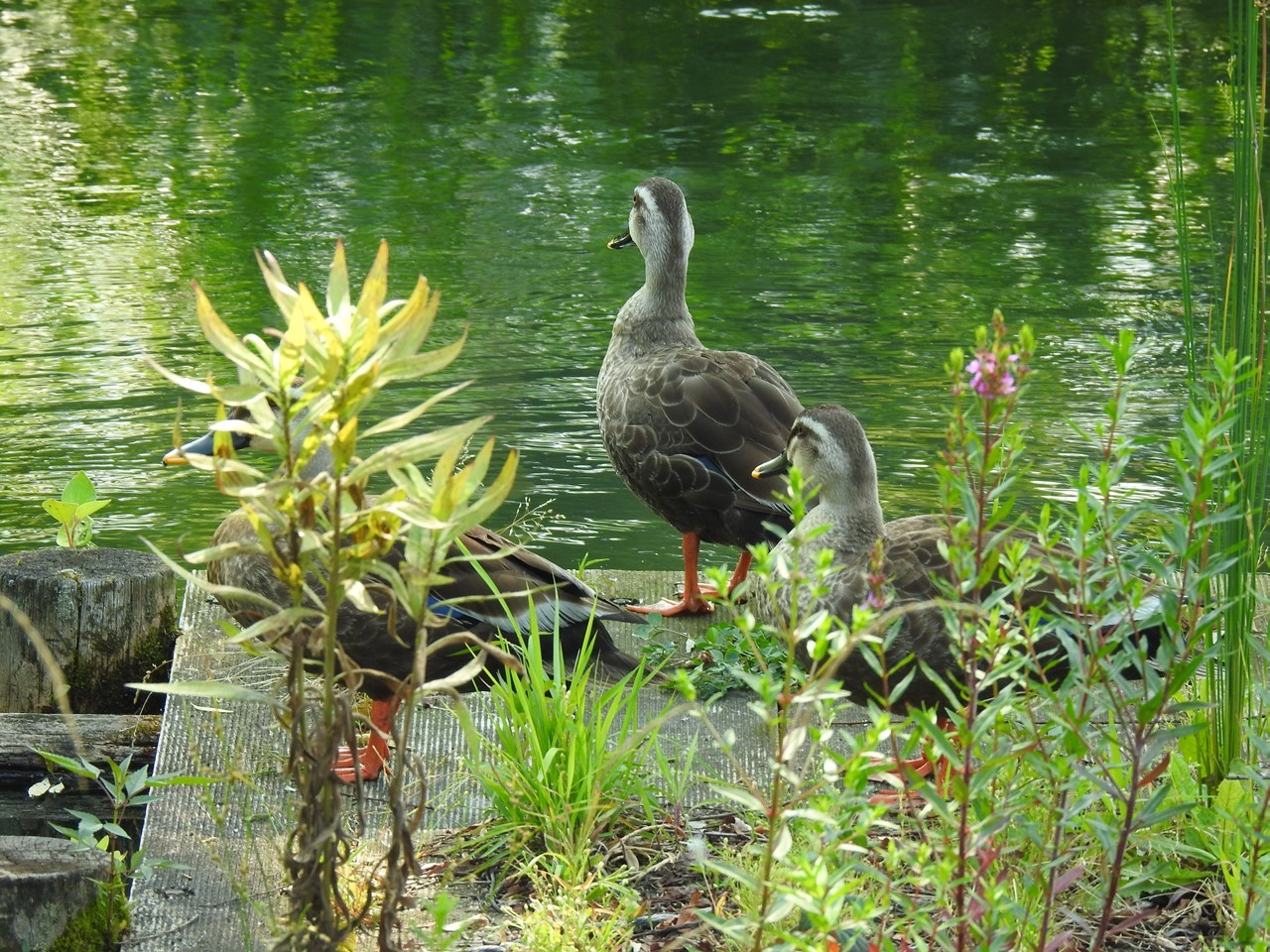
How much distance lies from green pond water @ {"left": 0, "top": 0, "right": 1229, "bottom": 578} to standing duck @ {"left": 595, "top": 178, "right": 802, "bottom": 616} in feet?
2.30

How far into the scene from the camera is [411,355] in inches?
89.1

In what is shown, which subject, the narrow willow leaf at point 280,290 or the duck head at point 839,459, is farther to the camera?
the duck head at point 839,459

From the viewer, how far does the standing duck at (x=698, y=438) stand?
18.4 feet

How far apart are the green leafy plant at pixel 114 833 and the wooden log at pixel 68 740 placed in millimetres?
38

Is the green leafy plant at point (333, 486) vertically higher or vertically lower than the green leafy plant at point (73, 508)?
higher

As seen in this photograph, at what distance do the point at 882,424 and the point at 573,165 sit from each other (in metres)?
5.66

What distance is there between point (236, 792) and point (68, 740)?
23.4 inches

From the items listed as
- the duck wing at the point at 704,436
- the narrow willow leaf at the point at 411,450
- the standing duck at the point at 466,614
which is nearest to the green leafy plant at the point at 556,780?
the standing duck at the point at 466,614

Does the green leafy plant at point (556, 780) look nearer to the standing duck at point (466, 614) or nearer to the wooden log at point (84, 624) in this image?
the standing duck at point (466, 614)

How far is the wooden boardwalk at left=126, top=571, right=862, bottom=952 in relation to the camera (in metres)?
3.45

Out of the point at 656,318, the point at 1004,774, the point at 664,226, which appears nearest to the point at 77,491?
the point at 656,318

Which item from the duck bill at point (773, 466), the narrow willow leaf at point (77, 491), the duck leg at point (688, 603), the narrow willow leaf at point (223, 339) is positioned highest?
the narrow willow leaf at point (223, 339)

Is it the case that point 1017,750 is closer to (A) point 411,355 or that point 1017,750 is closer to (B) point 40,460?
(A) point 411,355

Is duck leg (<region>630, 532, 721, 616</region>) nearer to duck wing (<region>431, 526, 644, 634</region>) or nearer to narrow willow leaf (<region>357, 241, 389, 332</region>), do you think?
duck wing (<region>431, 526, 644, 634</region>)
